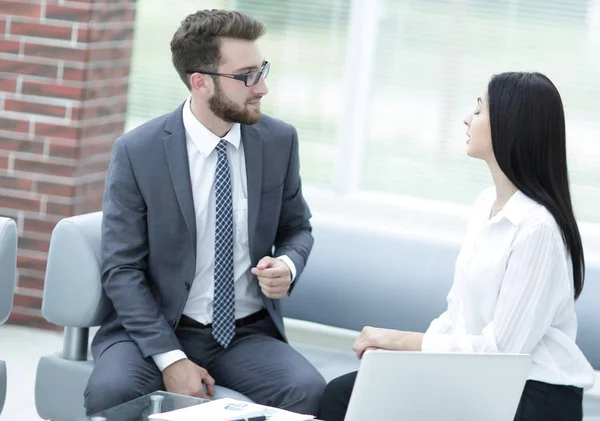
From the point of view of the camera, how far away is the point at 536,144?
2.67m

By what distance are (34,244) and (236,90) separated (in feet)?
6.01

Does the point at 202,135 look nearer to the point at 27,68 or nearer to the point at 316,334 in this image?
the point at 316,334

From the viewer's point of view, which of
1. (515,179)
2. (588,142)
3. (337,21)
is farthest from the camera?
(337,21)

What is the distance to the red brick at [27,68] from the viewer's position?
4.61 metres

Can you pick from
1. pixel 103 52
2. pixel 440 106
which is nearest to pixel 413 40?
pixel 440 106

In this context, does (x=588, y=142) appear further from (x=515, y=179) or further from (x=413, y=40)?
(x=515, y=179)

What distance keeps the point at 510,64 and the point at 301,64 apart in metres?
0.89

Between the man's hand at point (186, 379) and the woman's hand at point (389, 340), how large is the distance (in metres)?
0.43

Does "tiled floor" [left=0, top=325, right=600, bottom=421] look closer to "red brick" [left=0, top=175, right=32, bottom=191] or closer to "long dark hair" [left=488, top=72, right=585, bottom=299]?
"red brick" [left=0, top=175, right=32, bottom=191]

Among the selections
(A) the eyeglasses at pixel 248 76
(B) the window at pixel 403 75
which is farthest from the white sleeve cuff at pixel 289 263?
(B) the window at pixel 403 75

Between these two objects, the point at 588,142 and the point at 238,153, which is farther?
Answer: the point at 588,142

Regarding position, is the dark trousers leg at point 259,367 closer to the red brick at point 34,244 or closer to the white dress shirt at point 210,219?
the white dress shirt at point 210,219

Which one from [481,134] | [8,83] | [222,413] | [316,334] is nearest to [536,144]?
[481,134]

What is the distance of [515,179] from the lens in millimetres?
2697
